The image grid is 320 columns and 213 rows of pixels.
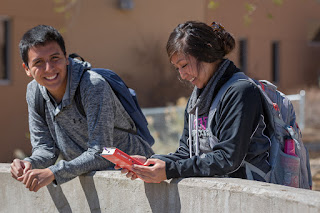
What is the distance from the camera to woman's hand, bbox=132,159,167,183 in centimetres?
295

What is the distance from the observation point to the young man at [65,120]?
3.42 m

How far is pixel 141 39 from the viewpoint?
42.7 feet

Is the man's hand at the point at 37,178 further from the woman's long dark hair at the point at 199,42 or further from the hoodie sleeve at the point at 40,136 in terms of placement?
the woman's long dark hair at the point at 199,42

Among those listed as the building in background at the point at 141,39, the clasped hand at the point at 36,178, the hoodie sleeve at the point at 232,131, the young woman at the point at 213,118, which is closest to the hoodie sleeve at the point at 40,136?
the clasped hand at the point at 36,178

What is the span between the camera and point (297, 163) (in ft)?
9.66

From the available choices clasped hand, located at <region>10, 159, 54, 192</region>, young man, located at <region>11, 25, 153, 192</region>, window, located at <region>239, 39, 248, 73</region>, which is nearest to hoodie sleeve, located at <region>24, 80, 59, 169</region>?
young man, located at <region>11, 25, 153, 192</region>

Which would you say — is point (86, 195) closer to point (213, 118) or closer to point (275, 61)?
point (213, 118)

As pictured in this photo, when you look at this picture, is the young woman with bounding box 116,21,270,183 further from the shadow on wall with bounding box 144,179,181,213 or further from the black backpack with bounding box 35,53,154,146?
the black backpack with bounding box 35,53,154,146

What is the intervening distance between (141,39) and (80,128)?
9530mm

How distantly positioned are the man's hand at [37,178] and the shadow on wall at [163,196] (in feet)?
1.96

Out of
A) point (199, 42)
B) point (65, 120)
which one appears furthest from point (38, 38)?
point (199, 42)

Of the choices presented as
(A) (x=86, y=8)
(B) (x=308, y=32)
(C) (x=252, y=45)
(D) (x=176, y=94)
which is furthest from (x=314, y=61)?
(A) (x=86, y=8)

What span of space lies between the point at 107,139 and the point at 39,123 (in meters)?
0.55

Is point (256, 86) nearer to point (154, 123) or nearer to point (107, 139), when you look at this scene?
point (107, 139)
